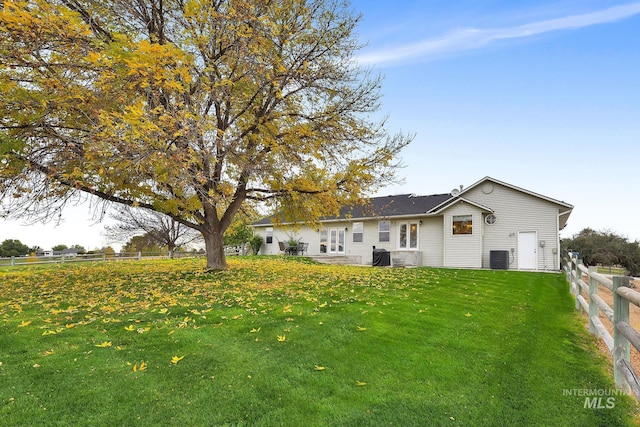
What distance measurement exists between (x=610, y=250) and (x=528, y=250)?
25661 mm

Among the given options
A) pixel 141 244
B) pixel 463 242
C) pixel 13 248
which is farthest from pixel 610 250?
pixel 13 248

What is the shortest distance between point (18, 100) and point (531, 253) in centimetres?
2124

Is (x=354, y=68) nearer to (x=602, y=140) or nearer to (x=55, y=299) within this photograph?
(x=55, y=299)

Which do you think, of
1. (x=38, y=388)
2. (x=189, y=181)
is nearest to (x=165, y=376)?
(x=38, y=388)

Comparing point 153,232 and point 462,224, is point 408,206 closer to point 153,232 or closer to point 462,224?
point 462,224

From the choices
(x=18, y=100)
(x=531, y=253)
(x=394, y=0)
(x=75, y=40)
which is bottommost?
(x=531, y=253)

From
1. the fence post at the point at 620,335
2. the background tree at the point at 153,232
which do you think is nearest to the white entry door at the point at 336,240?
the background tree at the point at 153,232

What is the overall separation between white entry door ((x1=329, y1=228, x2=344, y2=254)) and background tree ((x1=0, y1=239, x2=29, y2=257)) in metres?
32.7

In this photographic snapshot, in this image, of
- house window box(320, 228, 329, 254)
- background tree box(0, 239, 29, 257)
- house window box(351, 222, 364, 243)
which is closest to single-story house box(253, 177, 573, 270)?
house window box(351, 222, 364, 243)

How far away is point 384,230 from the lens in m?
23.6

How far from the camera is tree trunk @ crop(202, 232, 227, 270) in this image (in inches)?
519

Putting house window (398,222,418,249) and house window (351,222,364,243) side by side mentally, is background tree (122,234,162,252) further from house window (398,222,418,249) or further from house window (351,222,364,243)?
house window (398,222,418,249)

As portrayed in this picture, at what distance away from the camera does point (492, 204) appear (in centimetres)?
2016

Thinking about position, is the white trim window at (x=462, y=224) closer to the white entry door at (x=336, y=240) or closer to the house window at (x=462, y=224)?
the house window at (x=462, y=224)
